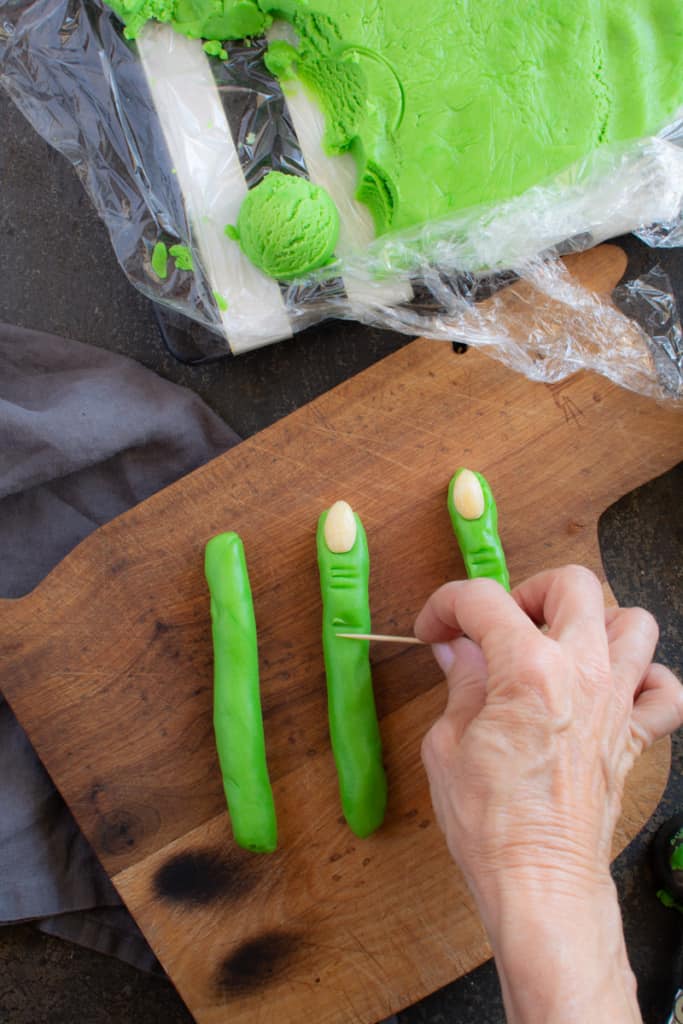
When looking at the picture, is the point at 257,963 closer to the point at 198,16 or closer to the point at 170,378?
the point at 170,378

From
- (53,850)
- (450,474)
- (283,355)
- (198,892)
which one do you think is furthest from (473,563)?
(53,850)

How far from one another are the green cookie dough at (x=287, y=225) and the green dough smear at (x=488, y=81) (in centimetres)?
9

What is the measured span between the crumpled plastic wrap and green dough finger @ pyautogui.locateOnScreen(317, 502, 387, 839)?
327mm

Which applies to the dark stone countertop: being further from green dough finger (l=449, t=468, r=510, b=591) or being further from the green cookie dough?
green dough finger (l=449, t=468, r=510, b=591)

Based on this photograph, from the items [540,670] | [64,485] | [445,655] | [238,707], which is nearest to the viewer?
[540,670]

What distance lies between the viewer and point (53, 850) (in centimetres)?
105

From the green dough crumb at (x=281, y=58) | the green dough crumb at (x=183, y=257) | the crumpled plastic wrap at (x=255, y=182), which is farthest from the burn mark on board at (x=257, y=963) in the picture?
the green dough crumb at (x=281, y=58)

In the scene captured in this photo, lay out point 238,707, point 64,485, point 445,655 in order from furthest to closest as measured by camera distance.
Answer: point 64,485 < point 238,707 < point 445,655

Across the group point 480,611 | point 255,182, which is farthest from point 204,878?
point 255,182

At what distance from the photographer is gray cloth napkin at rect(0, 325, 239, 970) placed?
1032 mm

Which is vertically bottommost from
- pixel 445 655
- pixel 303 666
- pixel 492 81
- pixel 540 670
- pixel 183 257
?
pixel 303 666

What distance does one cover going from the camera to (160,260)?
1.00m

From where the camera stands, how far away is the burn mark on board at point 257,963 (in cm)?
98

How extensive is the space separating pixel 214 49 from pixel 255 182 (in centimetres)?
18
